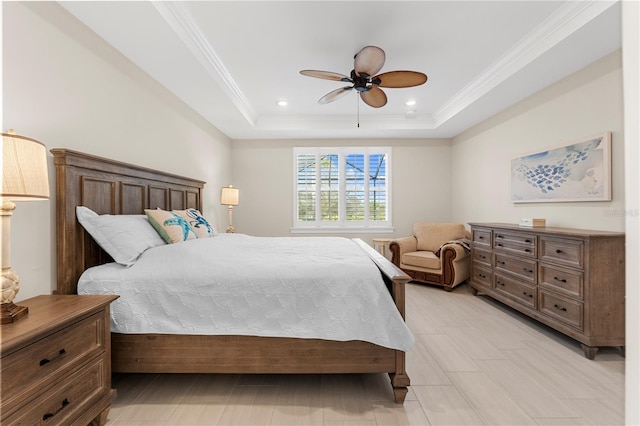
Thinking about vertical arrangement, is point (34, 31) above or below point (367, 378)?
above

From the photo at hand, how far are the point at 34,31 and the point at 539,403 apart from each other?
378 cm

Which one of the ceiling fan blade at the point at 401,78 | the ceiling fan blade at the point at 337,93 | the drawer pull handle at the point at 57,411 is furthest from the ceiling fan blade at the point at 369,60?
the drawer pull handle at the point at 57,411

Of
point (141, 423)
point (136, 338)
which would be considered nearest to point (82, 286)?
point (136, 338)

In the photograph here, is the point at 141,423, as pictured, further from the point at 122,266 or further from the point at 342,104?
the point at 342,104

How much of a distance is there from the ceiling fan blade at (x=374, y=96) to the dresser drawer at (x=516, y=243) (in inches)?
81.4

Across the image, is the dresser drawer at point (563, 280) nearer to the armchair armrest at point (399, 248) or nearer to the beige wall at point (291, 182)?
the armchair armrest at point (399, 248)

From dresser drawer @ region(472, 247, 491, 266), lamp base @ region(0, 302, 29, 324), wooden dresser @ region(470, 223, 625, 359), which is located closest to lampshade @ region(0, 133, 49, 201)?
lamp base @ region(0, 302, 29, 324)

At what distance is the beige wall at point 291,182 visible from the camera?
551 cm

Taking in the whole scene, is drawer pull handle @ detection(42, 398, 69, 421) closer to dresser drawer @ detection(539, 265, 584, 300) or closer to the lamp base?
the lamp base

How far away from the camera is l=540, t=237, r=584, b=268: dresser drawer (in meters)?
2.34

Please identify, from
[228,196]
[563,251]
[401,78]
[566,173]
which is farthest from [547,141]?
[228,196]

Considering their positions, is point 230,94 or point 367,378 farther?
point 230,94

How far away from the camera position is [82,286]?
1.74 metres

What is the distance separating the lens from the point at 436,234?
4781 millimetres
